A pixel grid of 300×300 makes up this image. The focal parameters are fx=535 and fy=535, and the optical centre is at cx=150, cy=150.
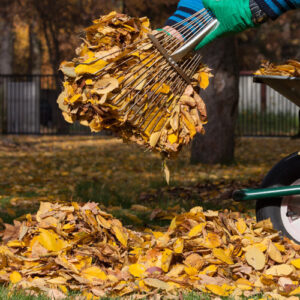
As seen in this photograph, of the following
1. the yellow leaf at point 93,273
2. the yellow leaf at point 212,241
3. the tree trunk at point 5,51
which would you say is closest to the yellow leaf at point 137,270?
the yellow leaf at point 93,273

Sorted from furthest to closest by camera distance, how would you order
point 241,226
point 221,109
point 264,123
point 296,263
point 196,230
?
point 264,123
point 221,109
point 241,226
point 196,230
point 296,263

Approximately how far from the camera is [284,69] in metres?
2.91

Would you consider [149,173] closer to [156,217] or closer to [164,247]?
[156,217]

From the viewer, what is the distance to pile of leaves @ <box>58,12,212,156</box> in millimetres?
2506

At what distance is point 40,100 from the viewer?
15836mm

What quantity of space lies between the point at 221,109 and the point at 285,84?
4736mm

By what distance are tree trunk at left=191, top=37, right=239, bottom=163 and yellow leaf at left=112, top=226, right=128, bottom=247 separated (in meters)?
4.79

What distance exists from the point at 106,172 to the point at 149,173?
55 cm

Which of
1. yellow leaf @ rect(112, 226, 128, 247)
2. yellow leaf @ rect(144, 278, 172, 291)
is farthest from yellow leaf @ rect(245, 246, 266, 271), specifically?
yellow leaf @ rect(112, 226, 128, 247)

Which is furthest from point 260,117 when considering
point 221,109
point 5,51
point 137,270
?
point 137,270

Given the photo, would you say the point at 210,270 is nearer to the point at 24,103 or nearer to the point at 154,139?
the point at 154,139

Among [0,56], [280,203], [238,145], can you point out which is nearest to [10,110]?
[0,56]

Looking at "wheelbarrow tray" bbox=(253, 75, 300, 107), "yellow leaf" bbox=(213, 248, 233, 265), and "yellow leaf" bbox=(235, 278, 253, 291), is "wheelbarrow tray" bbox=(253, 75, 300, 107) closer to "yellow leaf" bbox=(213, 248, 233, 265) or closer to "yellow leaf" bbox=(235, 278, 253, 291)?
"yellow leaf" bbox=(213, 248, 233, 265)

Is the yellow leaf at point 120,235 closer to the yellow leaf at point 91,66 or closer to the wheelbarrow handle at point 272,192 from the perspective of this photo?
the wheelbarrow handle at point 272,192
